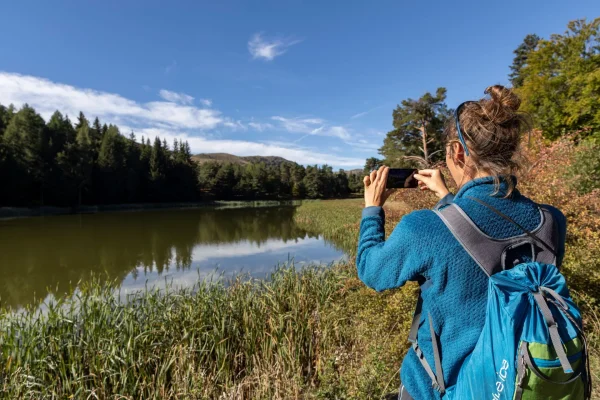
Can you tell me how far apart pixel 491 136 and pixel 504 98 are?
0.16m

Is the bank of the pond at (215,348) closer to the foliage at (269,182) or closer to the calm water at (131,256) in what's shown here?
the calm water at (131,256)

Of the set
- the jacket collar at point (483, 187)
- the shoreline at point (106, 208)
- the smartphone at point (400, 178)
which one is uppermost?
the smartphone at point (400, 178)

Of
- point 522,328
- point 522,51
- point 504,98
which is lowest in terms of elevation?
point 522,328

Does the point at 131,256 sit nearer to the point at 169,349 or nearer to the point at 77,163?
the point at 169,349

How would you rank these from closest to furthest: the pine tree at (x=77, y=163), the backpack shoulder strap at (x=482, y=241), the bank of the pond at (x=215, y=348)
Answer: the backpack shoulder strap at (x=482, y=241) < the bank of the pond at (x=215, y=348) < the pine tree at (x=77, y=163)

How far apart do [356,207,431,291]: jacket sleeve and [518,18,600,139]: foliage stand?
50.9 ft

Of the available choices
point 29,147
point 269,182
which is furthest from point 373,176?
point 269,182

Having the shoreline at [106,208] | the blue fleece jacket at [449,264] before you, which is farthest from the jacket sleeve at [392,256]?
the shoreline at [106,208]

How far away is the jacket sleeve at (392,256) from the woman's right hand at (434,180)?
361 mm

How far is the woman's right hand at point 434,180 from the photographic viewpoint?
1270 millimetres

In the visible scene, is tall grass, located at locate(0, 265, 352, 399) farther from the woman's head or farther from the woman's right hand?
the woman's head

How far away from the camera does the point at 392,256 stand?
923 mm

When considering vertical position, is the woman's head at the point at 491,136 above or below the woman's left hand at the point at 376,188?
above

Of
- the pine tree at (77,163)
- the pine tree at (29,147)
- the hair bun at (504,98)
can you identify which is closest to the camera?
the hair bun at (504,98)
